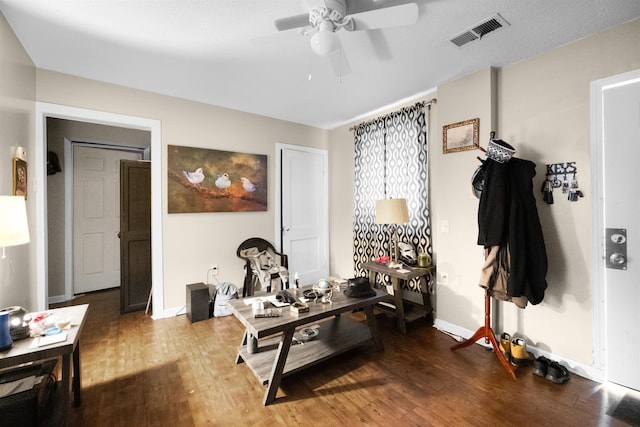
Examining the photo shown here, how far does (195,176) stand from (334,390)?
108 inches

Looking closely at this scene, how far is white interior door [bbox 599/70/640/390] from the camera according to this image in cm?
188

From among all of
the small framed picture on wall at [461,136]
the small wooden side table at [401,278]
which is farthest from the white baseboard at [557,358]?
the small framed picture on wall at [461,136]

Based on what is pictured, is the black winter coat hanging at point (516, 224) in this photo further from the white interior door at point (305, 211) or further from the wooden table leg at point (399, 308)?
the white interior door at point (305, 211)

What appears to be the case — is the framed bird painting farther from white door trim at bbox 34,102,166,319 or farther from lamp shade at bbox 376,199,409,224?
lamp shade at bbox 376,199,409,224

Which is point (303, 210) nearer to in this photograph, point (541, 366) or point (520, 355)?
point (520, 355)

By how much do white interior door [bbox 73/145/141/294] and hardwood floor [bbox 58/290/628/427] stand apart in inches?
69.7

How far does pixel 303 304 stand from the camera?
205 centimetres

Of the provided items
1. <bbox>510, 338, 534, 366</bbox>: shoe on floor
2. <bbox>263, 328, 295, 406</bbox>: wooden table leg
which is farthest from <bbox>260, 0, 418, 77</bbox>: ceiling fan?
<bbox>510, 338, 534, 366</bbox>: shoe on floor

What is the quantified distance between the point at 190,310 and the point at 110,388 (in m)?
1.14

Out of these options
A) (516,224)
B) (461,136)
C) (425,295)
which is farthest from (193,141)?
(516,224)

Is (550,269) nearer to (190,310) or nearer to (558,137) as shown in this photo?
(558,137)

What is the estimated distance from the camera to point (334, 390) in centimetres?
192

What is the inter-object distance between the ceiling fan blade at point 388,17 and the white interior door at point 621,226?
64.1 inches

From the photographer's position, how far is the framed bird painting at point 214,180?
10.6 ft
